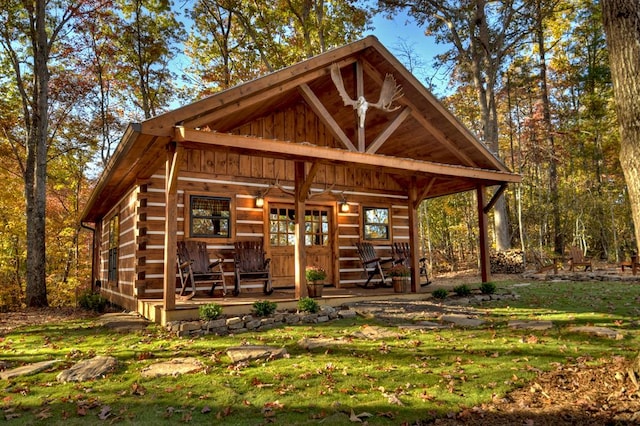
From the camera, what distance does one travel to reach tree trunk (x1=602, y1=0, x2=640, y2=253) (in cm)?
298

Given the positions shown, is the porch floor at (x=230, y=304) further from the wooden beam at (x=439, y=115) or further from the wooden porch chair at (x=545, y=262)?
the wooden porch chair at (x=545, y=262)

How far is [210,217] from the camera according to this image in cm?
793

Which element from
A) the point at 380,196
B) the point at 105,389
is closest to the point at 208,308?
the point at 105,389

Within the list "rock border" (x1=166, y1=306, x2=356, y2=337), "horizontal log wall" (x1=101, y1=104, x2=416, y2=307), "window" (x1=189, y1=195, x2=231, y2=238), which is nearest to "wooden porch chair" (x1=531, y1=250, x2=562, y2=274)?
"horizontal log wall" (x1=101, y1=104, x2=416, y2=307)

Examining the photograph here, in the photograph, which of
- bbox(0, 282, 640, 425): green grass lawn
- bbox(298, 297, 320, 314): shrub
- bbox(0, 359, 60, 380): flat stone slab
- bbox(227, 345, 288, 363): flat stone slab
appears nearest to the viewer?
bbox(0, 282, 640, 425): green grass lawn

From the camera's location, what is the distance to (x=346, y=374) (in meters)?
3.40

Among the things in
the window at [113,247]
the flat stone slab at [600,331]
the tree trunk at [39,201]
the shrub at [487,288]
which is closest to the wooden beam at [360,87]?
the shrub at [487,288]

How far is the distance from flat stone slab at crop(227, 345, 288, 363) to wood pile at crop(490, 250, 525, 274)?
38.8 ft

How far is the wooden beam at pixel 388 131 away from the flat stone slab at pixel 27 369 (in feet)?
16.4

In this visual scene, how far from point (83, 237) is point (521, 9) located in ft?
65.5

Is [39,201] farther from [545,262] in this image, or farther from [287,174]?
[545,262]

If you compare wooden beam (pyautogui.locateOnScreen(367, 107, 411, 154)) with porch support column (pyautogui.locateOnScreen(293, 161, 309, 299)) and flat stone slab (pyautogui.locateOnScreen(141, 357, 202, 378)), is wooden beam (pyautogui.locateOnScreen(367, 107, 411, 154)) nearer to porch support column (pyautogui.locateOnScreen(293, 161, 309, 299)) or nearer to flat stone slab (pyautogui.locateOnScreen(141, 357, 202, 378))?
porch support column (pyautogui.locateOnScreen(293, 161, 309, 299))

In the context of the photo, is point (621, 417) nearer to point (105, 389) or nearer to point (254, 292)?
point (105, 389)

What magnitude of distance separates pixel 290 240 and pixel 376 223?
7.60 ft
